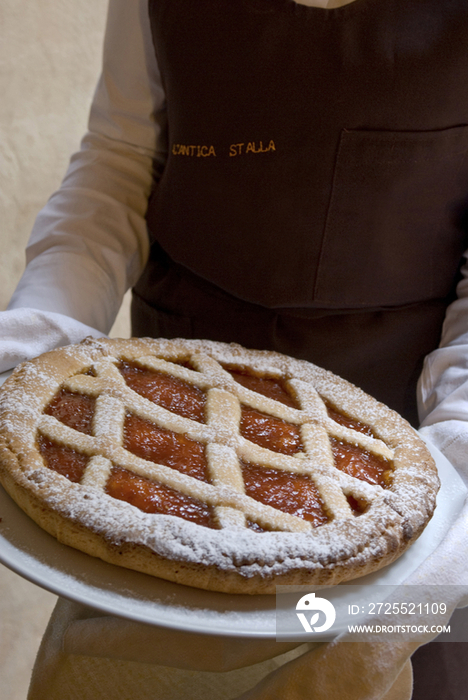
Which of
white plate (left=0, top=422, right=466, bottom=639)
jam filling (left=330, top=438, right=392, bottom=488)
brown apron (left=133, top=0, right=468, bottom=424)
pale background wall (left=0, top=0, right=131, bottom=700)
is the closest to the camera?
white plate (left=0, top=422, right=466, bottom=639)

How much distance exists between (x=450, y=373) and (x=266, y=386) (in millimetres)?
287

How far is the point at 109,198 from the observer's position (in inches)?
44.9

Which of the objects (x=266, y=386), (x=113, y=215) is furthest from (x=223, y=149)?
(x=266, y=386)

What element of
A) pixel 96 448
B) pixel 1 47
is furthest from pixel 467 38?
pixel 1 47

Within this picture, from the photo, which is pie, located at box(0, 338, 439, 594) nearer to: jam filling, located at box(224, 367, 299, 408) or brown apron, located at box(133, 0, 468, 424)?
jam filling, located at box(224, 367, 299, 408)

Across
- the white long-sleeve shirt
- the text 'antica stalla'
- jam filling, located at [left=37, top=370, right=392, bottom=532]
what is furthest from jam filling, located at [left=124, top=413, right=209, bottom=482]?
the text 'antica stalla'

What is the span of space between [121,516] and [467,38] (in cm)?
77

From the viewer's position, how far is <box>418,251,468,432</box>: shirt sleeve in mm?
876

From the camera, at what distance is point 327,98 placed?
0.89 m

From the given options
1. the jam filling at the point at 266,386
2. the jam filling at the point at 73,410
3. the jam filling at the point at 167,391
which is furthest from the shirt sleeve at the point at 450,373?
the jam filling at the point at 73,410

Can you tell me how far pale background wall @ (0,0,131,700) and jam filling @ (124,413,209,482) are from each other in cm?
173

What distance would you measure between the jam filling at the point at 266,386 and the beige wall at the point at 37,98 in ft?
5.38

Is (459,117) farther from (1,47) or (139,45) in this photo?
(1,47)

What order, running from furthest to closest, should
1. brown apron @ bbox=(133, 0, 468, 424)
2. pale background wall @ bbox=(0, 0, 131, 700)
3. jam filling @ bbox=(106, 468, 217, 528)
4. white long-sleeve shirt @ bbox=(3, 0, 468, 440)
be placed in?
pale background wall @ bbox=(0, 0, 131, 700)
white long-sleeve shirt @ bbox=(3, 0, 468, 440)
brown apron @ bbox=(133, 0, 468, 424)
jam filling @ bbox=(106, 468, 217, 528)
